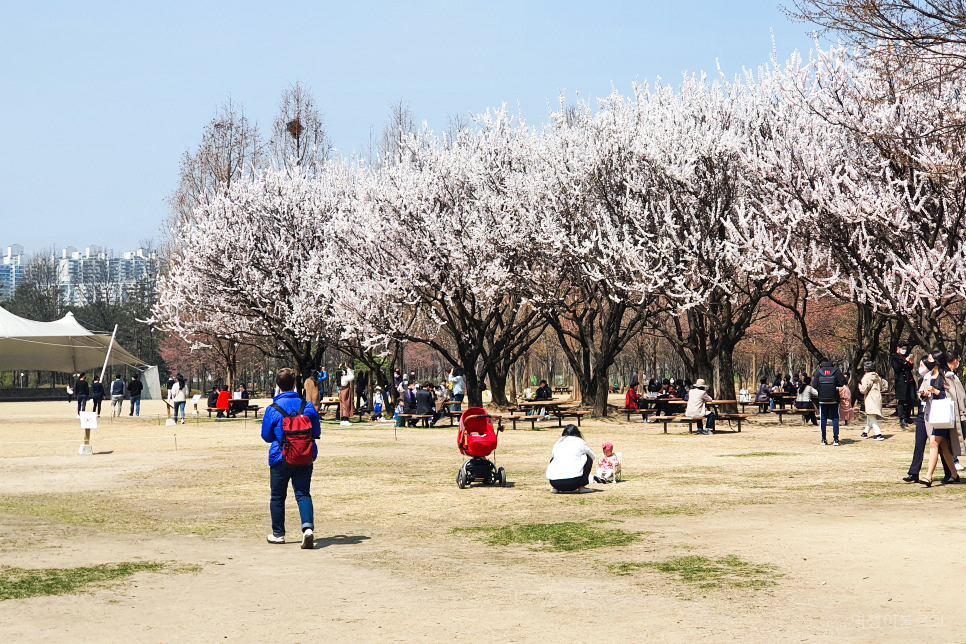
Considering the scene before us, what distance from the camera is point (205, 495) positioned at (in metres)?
14.2

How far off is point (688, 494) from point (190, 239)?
33.8 meters

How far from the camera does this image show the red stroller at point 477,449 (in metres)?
14.8

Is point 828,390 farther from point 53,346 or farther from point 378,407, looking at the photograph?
point 53,346

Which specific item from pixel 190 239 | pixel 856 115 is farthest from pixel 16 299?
pixel 856 115

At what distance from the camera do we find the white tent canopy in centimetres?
4740

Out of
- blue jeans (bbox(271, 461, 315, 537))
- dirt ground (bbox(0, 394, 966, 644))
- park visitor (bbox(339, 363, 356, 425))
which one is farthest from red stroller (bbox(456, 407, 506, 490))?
park visitor (bbox(339, 363, 356, 425))

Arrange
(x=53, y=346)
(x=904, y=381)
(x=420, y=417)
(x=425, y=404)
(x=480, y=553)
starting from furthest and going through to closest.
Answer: (x=53, y=346) < (x=425, y=404) < (x=420, y=417) < (x=904, y=381) < (x=480, y=553)

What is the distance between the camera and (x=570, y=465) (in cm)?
1398

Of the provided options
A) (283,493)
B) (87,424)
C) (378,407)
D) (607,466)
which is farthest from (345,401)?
(283,493)

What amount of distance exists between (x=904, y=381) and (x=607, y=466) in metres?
13.5

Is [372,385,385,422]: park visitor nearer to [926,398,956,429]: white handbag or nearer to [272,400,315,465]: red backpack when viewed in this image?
[926,398,956,429]: white handbag

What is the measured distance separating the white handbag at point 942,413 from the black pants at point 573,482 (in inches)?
185

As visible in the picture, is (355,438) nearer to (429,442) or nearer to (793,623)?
(429,442)

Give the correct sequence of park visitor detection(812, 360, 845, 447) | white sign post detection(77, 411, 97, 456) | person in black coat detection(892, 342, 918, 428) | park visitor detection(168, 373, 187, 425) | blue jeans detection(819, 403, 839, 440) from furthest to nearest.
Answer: park visitor detection(168, 373, 187, 425) < person in black coat detection(892, 342, 918, 428) < park visitor detection(812, 360, 845, 447) < blue jeans detection(819, 403, 839, 440) < white sign post detection(77, 411, 97, 456)
